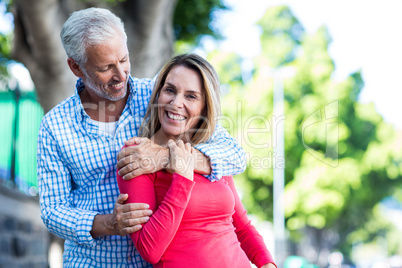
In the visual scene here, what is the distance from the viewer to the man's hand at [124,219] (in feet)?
6.53

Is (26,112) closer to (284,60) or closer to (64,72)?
(64,72)

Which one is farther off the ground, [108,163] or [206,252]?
[108,163]

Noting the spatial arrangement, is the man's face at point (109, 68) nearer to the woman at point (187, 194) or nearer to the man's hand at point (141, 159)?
the woman at point (187, 194)

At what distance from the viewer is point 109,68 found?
7.68 ft

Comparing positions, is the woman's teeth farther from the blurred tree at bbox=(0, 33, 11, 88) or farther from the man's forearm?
the blurred tree at bbox=(0, 33, 11, 88)

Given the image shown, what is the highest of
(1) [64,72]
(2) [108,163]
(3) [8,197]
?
(1) [64,72]

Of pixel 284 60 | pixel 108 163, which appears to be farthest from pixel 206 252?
pixel 284 60

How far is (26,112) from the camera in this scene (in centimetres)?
763

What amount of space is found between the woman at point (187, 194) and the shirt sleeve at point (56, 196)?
10.3 inches

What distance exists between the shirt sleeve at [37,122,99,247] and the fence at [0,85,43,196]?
13.5 feet

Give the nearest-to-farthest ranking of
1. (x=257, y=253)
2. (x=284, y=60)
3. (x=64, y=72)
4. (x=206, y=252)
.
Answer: (x=206, y=252) < (x=257, y=253) < (x=64, y=72) < (x=284, y=60)

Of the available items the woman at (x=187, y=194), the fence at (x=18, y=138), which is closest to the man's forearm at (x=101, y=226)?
the woman at (x=187, y=194)

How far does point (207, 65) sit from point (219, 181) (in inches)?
20.8

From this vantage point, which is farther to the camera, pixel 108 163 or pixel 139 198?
pixel 108 163
